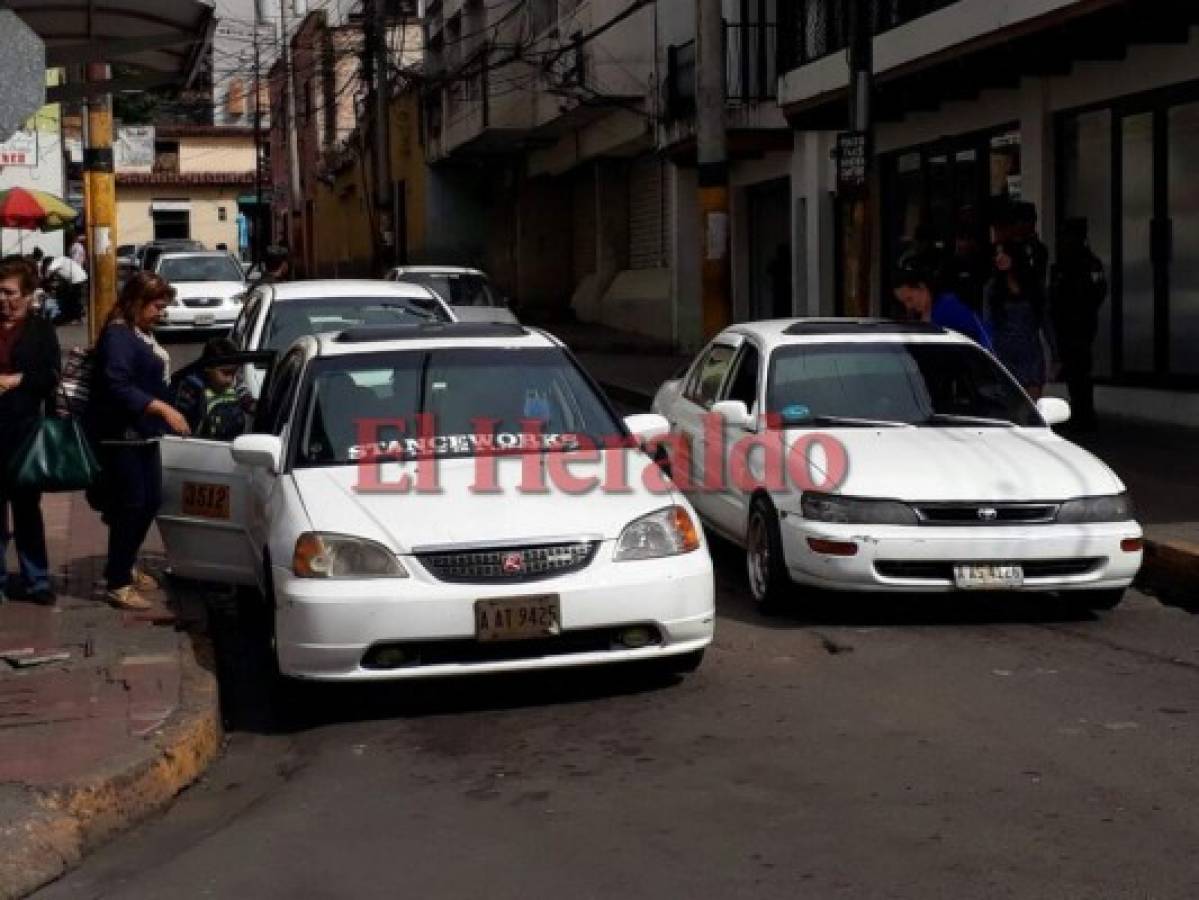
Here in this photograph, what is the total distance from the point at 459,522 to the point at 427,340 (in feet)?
5.32

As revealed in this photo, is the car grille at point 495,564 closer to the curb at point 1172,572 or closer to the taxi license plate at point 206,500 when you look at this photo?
the taxi license plate at point 206,500

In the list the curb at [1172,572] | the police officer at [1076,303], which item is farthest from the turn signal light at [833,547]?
the police officer at [1076,303]

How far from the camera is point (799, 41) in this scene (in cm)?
2334

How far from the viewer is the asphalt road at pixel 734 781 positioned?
5.46 meters

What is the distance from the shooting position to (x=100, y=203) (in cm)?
2000

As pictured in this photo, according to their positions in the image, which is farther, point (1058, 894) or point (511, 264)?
point (511, 264)

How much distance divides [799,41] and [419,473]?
16.5 meters

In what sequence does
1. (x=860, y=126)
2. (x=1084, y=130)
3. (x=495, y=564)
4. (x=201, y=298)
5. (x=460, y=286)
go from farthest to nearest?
1. (x=201, y=298)
2. (x=460, y=286)
3. (x=1084, y=130)
4. (x=860, y=126)
5. (x=495, y=564)

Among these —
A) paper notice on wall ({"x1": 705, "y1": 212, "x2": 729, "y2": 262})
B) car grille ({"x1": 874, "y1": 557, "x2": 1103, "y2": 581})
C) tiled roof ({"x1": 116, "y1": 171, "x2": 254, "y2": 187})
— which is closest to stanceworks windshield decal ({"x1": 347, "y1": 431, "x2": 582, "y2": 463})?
car grille ({"x1": 874, "y1": 557, "x2": 1103, "y2": 581})

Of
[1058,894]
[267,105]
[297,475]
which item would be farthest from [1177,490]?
[267,105]

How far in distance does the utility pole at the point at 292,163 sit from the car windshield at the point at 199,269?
52.7ft

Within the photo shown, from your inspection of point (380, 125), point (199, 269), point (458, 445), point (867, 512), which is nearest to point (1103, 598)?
point (867, 512)

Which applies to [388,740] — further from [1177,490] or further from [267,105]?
[267,105]

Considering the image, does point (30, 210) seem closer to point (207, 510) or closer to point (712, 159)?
point (712, 159)
